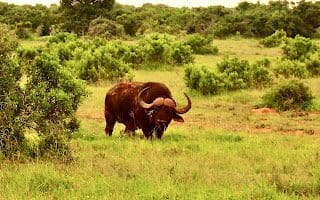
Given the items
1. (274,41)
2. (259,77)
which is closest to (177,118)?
(259,77)

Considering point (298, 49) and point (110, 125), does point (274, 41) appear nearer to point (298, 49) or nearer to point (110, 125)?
point (298, 49)

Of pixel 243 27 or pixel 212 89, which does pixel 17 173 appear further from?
pixel 243 27

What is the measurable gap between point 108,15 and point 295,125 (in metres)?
37.0

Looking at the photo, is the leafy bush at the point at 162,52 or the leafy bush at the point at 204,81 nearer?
the leafy bush at the point at 204,81

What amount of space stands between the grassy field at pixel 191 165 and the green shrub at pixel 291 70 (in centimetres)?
727

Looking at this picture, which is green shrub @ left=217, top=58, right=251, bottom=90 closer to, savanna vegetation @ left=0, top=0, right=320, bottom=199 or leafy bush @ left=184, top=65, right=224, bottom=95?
savanna vegetation @ left=0, top=0, right=320, bottom=199

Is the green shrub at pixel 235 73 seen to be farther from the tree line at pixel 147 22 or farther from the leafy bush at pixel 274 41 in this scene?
the tree line at pixel 147 22

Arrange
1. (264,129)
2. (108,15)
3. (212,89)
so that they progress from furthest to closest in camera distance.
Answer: (108,15) < (212,89) < (264,129)

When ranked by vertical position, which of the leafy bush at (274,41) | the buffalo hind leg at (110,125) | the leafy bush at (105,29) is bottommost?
the buffalo hind leg at (110,125)

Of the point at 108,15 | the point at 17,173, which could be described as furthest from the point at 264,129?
the point at 108,15

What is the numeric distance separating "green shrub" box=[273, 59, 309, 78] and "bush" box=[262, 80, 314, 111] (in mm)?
5884

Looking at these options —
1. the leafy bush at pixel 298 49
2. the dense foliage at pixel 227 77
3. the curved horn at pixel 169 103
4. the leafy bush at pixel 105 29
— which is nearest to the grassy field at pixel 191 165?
the curved horn at pixel 169 103

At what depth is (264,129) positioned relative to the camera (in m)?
13.5

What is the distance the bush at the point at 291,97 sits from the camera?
642 inches
